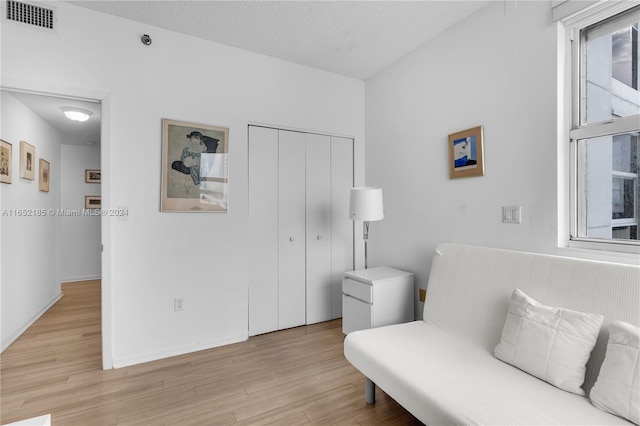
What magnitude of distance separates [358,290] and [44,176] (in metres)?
4.05

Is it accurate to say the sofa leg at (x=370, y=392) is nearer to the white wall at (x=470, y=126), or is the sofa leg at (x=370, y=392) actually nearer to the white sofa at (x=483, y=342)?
the white sofa at (x=483, y=342)

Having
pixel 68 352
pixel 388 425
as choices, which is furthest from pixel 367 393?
pixel 68 352

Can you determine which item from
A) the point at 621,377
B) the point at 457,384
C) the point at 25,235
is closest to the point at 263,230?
the point at 457,384

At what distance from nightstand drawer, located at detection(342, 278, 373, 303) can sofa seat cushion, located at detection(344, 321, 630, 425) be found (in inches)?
27.4

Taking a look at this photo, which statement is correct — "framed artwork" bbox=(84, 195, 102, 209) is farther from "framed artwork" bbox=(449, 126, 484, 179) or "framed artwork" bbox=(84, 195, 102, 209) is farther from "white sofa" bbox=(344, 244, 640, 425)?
"framed artwork" bbox=(449, 126, 484, 179)

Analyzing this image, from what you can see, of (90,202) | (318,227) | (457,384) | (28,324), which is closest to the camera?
(457,384)

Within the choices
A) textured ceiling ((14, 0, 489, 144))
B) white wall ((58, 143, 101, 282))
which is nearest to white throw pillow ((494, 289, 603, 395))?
textured ceiling ((14, 0, 489, 144))

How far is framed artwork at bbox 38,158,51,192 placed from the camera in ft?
12.5

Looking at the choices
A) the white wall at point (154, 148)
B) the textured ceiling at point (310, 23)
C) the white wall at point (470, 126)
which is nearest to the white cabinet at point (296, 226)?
the white wall at point (154, 148)

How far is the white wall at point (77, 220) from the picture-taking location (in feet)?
17.7

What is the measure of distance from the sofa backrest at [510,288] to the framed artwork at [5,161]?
3.77 metres

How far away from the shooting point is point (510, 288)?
1871 mm

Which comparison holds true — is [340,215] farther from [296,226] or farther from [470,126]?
[470,126]

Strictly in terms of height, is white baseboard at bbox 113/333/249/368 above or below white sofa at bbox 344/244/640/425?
below
